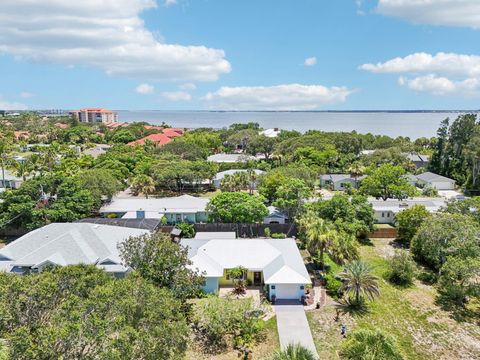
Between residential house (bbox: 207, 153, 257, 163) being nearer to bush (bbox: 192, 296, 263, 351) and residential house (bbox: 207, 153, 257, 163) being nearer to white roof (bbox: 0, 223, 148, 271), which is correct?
white roof (bbox: 0, 223, 148, 271)

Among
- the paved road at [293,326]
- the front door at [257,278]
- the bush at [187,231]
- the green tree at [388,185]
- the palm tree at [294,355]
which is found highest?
the green tree at [388,185]

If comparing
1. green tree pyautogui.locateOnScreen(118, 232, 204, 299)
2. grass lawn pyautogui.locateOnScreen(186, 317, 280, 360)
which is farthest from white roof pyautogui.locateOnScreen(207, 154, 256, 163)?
grass lawn pyautogui.locateOnScreen(186, 317, 280, 360)

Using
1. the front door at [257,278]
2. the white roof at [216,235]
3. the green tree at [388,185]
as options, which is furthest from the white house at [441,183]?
the front door at [257,278]

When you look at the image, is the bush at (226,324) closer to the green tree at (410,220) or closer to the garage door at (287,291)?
the garage door at (287,291)

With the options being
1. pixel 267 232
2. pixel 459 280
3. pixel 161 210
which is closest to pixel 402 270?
pixel 459 280

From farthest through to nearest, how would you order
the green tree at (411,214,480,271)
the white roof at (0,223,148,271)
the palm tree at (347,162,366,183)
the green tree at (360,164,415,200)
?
1. the palm tree at (347,162,366,183)
2. the green tree at (360,164,415,200)
3. the white roof at (0,223,148,271)
4. the green tree at (411,214,480,271)

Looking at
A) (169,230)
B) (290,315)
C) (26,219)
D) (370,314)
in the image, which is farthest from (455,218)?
(26,219)
